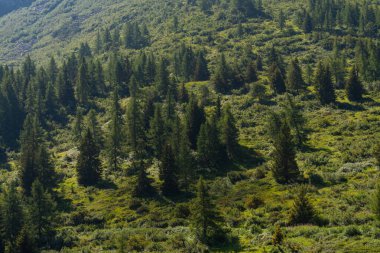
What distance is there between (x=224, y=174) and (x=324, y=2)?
148418 millimetres

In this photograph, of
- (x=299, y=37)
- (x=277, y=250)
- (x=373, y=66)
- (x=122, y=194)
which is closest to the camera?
(x=277, y=250)

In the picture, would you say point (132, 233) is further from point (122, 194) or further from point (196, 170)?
point (196, 170)

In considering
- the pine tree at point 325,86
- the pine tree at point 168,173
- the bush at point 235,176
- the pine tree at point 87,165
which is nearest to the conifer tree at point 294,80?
the pine tree at point 325,86

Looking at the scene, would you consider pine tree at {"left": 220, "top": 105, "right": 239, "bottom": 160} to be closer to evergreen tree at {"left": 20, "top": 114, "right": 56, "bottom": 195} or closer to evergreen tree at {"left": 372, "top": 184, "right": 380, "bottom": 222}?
evergreen tree at {"left": 20, "top": 114, "right": 56, "bottom": 195}

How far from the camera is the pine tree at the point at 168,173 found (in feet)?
244

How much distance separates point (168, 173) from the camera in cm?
7519

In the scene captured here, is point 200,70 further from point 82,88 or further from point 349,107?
point 349,107

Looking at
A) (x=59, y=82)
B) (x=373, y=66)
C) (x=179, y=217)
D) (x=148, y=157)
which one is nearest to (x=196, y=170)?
(x=148, y=157)

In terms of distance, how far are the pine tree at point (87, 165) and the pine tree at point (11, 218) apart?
27883mm

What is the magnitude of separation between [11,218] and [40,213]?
4384mm

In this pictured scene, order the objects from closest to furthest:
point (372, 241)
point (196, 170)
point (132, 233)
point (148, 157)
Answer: point (372, 241) < point (132, 233) < point (196, 170) < point (148, 157)

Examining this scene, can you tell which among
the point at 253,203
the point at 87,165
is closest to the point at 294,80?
the point at 87,165

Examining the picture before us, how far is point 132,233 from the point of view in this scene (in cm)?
5556

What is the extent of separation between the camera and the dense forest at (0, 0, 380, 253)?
1941 inches
